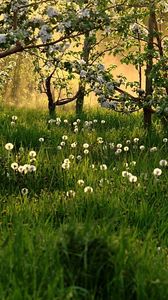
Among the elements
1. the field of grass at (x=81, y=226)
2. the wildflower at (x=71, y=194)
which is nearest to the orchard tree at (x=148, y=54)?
the field of grass at (x=81, y=226)

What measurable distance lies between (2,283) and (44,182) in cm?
296

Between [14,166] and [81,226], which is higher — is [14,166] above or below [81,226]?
below

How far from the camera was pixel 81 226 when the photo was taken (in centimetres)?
350

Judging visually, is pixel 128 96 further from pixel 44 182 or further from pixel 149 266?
pixel 149 266

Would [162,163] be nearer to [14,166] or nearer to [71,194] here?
[71,194]

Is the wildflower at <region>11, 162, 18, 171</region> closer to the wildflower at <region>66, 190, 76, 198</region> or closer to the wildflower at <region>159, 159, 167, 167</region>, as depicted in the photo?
the wildflower at <region>66, 190, 76, 198</region>

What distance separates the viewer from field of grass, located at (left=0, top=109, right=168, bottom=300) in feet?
10.6

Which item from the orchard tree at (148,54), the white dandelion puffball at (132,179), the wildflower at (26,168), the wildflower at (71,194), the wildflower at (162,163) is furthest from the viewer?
the orchard tree at (148,54)

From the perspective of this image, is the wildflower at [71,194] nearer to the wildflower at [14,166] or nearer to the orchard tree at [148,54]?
the wildflower at [14,166]

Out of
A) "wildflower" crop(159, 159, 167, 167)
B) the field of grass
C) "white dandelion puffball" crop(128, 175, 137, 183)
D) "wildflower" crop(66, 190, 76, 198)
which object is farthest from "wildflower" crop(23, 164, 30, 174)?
"wildflower" crop(159, 159, 167, 167)

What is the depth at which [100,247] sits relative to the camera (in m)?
3.36

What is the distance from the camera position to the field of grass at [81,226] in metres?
3.24

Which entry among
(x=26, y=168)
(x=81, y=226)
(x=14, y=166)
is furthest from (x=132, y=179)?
(x=81, y=226)

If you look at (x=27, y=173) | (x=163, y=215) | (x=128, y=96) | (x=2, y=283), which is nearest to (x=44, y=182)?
(x=27, y=173)
